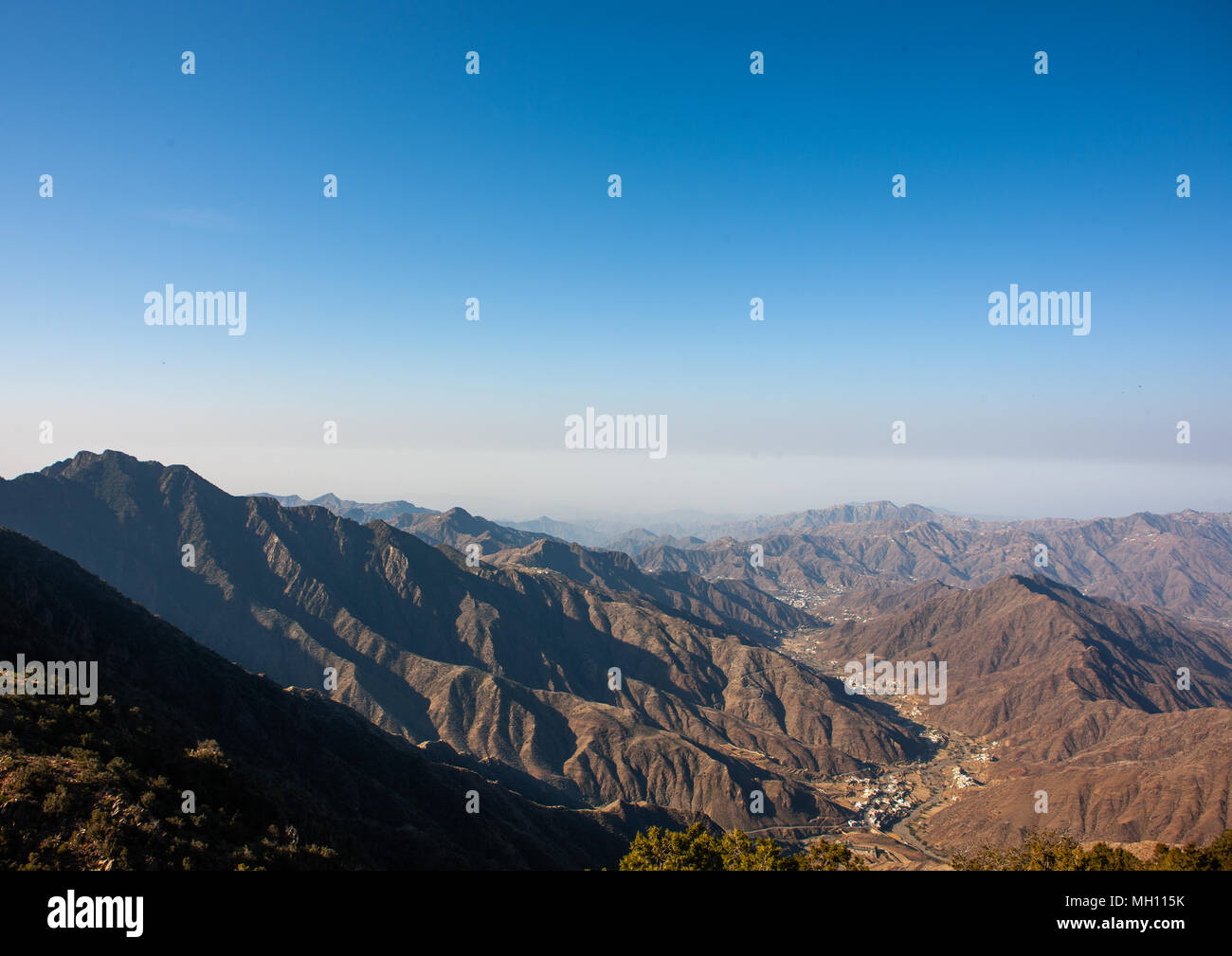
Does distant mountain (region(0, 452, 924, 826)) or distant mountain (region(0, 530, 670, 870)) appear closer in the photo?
distant mountain (region(0, 530, 670, 870))

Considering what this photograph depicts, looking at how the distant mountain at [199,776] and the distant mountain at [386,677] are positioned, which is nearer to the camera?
the distant mountain at [199,776]

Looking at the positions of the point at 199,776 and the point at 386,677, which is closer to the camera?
the point at 199,776

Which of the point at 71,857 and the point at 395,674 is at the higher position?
the point at 71,857

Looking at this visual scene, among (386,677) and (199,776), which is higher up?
(199,776)
